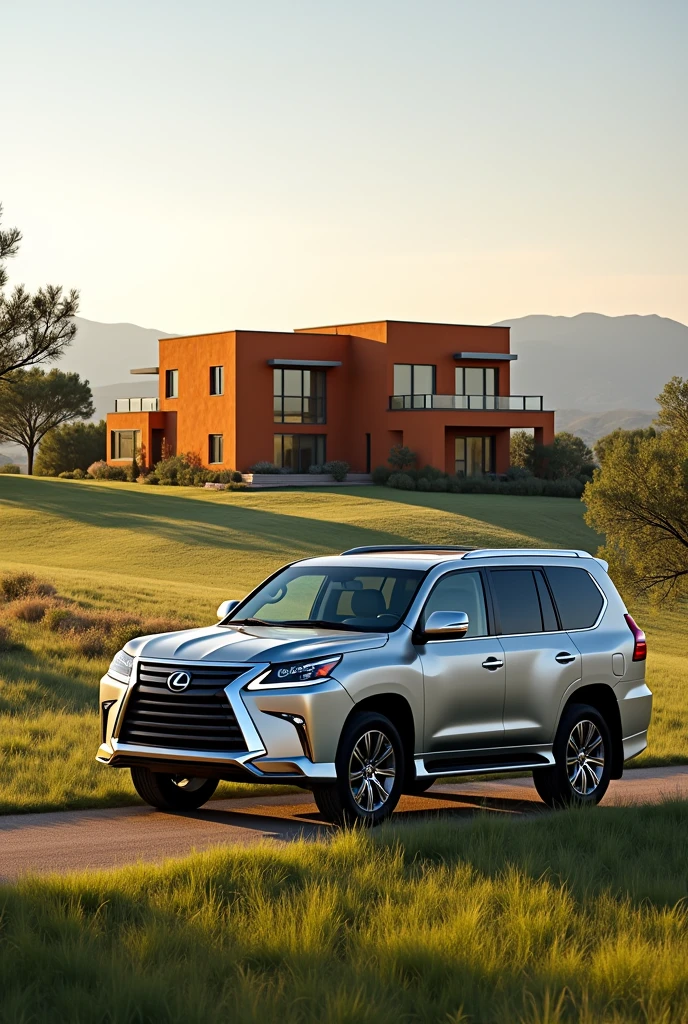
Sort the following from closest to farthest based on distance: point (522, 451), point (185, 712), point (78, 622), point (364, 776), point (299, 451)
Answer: point (185, 712), point (364, 776), point (78, 622), point (299, 451), point (522, 451)

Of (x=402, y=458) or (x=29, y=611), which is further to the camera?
(x=402, y=458)

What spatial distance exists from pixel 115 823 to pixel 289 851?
8.30 feet

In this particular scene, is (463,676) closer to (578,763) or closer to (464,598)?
(464,598)

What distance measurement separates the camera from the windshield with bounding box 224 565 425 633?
10.6 meters

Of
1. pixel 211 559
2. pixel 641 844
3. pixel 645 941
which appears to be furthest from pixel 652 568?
pixel 645 941

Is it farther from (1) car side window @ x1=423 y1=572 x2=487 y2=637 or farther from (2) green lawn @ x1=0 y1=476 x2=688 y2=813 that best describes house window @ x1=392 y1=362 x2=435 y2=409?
(1) car side window @ x1=423 y1=572 x2=487 y2=637

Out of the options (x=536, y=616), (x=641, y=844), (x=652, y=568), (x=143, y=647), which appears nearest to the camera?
(x=641, y=844)

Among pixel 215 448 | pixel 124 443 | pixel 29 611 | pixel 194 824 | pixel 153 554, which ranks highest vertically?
pixel 124 443

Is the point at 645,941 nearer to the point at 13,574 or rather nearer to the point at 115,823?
the point at 115,823

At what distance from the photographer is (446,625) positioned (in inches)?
402

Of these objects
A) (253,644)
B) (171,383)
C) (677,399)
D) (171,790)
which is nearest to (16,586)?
(171,790)

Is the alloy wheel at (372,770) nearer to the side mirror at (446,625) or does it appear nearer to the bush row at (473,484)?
the side mirror at (446,625)

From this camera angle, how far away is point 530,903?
23.1ft

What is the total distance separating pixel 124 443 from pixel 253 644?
245ft
